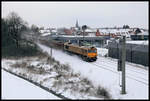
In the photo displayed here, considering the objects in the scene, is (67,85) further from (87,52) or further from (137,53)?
(137,53)

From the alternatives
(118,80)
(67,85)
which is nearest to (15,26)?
(67,85)

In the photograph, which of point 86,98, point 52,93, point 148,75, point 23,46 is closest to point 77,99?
point 86,98

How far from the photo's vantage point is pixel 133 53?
3084 centimetres

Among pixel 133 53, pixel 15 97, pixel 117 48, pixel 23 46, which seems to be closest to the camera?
pixel 15 97

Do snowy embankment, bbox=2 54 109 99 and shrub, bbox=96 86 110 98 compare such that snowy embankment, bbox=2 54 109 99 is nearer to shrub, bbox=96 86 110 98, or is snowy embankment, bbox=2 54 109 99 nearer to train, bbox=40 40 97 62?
shrub, bbox=96 86 110 98

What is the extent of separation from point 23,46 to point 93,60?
17.8 meters

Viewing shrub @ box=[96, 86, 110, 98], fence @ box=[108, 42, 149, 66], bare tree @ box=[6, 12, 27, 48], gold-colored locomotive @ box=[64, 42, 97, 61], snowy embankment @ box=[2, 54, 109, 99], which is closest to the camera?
shrub @ box=[96, 86, 110, 98]

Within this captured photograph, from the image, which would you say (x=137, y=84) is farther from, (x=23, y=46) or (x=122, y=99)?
(x=23, y=46)

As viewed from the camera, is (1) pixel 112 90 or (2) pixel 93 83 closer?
(1) pixel 112 90

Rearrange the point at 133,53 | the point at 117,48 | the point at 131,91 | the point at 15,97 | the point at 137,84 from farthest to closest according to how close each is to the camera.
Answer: the point at 117,48 → the point at 133,53 → the point at 137,84 → the point at 131,91 → the point at 15,97

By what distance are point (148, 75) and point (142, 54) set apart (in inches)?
273

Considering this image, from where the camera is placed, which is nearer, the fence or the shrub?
the shrub

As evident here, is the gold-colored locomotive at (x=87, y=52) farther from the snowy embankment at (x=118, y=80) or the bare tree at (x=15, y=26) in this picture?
the bare tree at (x=15, y=26)

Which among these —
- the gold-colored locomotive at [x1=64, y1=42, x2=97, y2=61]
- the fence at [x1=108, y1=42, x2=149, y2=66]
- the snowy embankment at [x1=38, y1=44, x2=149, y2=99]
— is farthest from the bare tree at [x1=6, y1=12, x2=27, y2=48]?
the snowy embankment at [x1=38, y1=44, x2=149, y2=99]
